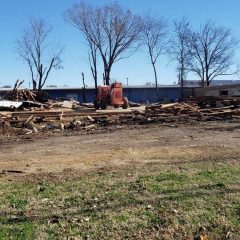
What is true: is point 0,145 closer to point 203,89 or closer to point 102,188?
point 102,188

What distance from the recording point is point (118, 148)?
13.1 metres

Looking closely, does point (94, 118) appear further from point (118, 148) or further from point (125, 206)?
point (125, 206)

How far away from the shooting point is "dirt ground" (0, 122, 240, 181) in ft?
34.4

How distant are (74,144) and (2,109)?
16.4 m

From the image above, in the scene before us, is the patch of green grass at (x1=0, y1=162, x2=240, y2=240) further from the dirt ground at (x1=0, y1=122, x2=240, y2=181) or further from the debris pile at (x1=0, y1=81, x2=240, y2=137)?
the debris pile at (x1=0, y1=81, x2=240, y2=137)

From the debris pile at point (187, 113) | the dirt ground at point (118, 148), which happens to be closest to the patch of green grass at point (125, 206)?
the dirt ground at point (118, 148)

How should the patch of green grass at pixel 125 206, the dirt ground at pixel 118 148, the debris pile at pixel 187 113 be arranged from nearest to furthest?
the patch of green grass at pixel 125 206, the dirt ground at pixel 118 148, the debris pile at pixel 187 113

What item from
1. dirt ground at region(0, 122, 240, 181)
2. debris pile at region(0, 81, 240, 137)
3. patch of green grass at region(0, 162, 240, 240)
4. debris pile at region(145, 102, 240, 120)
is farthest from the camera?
debris pile at region(145, 102, 240, 120)

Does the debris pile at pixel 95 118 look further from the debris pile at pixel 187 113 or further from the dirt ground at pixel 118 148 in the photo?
the dirt ground at pixel 118 148

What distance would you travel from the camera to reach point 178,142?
46.3ft

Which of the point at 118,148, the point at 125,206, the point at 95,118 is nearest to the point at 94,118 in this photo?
the point at 95,118

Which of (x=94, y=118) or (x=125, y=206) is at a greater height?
(x=125, y=206)

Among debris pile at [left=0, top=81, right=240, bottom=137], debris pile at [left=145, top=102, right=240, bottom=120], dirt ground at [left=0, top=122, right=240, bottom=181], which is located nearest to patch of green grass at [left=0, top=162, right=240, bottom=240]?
dirt ground at [left=0, top=122, right=240, bottom=181]

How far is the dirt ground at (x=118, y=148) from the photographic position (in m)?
10.5
